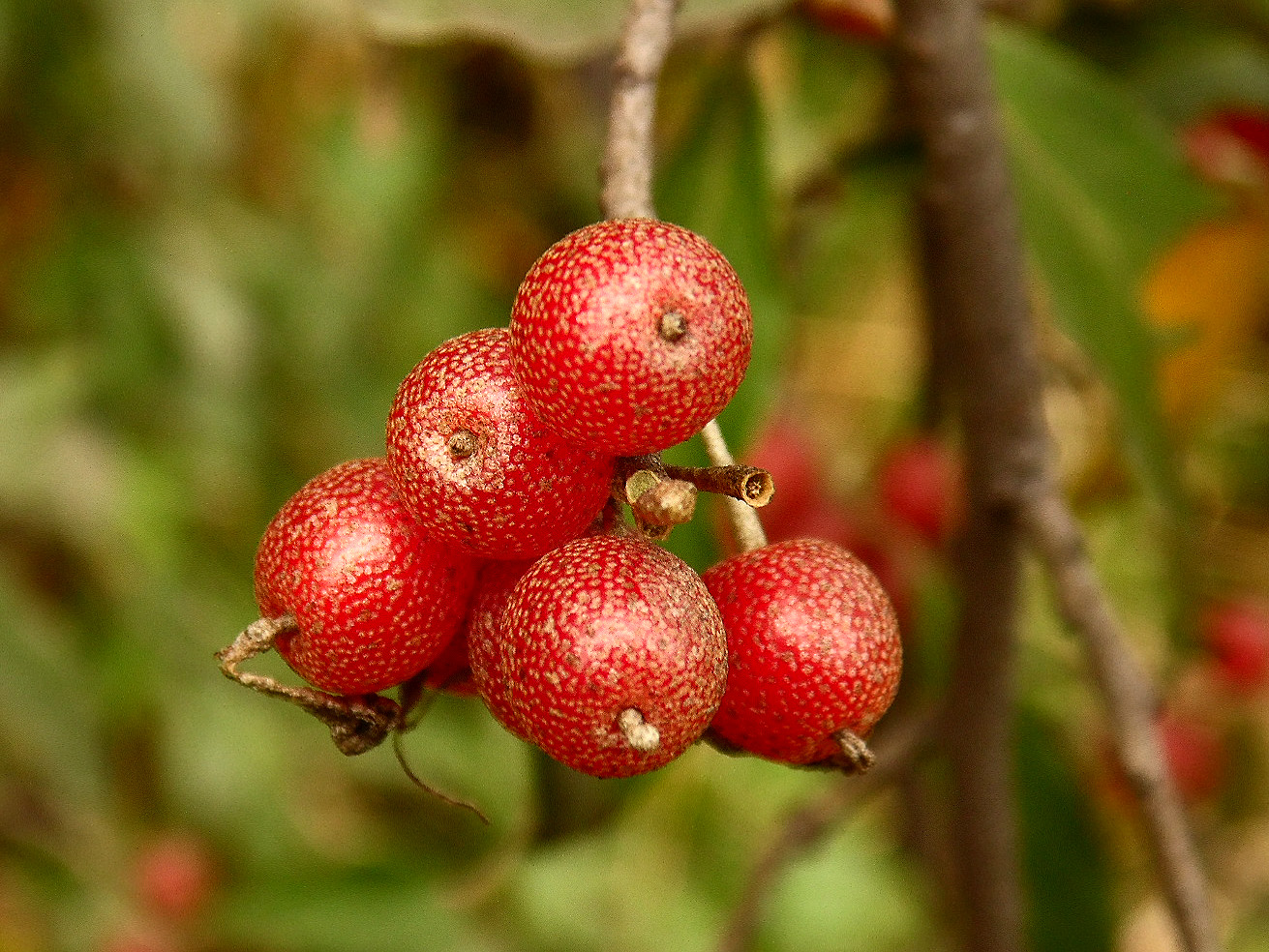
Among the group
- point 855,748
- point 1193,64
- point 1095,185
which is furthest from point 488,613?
point 1193,64

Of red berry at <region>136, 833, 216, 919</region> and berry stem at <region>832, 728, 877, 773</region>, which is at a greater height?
berry stem at <region>832, 728, 877, 773</region>

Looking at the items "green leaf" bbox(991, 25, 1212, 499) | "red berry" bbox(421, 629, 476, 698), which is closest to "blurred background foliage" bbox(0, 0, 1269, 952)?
"green leaf" bbox(991, 25, 1212, 499)

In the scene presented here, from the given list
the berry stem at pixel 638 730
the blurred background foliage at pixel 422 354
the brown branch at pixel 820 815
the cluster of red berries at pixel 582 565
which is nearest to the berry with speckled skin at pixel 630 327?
the cluster of red berries at pixel 582 565

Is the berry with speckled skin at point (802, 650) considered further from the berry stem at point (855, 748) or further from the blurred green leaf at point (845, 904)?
the blurred green leaf at point (845, 904)

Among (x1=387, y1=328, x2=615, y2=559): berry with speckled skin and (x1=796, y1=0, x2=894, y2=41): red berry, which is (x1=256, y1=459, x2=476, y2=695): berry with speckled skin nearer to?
(x1=387, y1=328, x2=615, y2=559): berry with speckled skin

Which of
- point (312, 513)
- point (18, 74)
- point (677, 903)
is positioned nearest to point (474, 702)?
point (677, 903)
